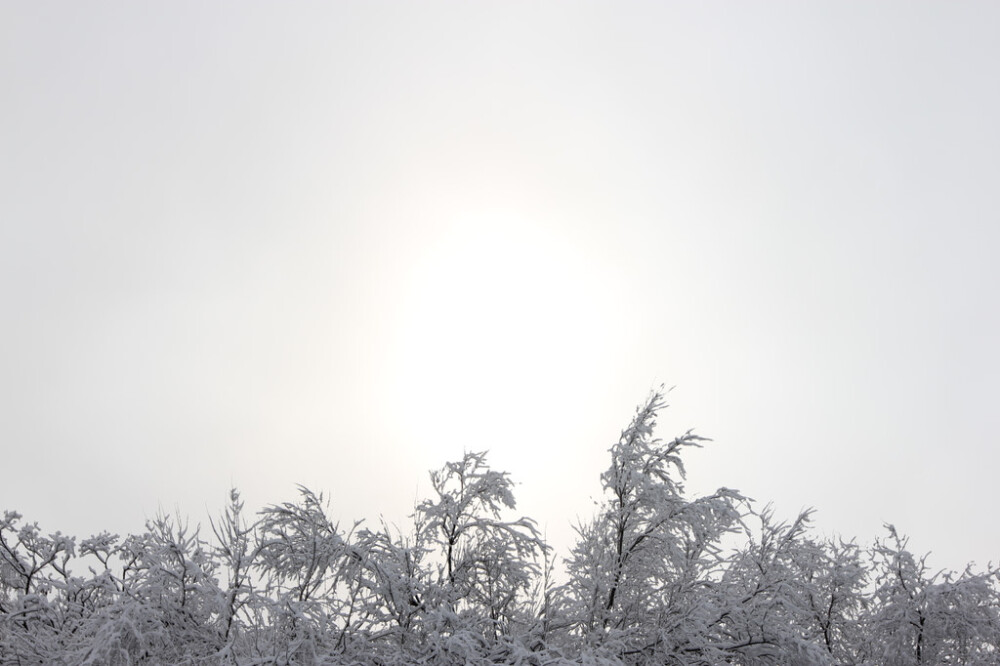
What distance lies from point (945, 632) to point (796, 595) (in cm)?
595

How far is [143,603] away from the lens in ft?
36.5

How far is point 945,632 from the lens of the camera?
15.8 m

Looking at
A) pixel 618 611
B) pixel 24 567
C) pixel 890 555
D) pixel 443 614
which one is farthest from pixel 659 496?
pixel 24 567

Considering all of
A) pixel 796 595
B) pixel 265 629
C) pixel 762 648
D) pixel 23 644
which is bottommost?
pixel 23 644

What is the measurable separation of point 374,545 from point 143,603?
311 cm

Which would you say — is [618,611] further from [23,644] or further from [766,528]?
[23,644]

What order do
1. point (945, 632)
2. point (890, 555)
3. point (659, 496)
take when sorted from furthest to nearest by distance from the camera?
point (890, 555)
point (945, 632)
point (659, 496)

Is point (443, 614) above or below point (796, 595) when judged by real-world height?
below

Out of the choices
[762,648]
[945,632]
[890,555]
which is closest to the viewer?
[762,648]

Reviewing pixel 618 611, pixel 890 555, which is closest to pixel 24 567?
pixel 618 611

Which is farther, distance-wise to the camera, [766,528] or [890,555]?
[890,555]

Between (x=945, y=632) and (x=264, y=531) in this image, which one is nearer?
(x=264, y=531)

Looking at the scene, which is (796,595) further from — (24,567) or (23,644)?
(24,567)

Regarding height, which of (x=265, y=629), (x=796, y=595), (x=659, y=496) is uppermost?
(x=659, y=496)
